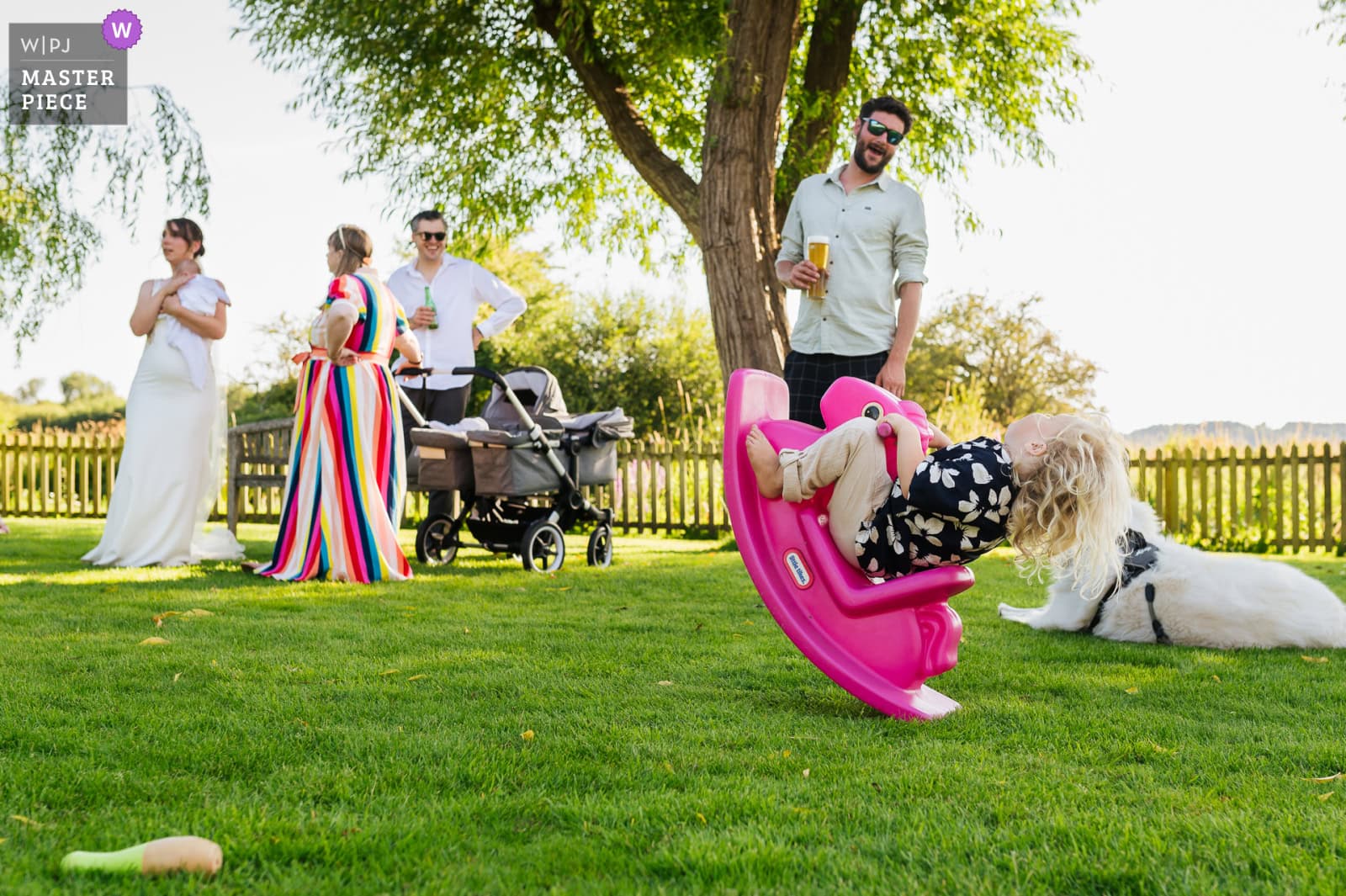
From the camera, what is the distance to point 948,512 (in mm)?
2887

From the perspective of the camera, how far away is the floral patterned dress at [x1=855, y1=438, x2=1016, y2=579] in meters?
2.88

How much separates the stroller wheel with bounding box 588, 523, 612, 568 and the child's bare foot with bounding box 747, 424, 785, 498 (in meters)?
4.01

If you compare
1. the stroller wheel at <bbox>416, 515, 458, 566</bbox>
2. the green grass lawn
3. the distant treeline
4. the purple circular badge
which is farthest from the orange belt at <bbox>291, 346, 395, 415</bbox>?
the distant treeline

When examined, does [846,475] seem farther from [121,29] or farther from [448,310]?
[121,29]

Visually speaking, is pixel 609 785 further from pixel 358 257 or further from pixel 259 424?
pixel 259 424

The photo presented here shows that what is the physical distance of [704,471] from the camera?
12.6 meters

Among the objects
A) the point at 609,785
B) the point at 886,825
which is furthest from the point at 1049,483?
the point at 609,785

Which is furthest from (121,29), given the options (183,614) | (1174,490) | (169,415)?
(1174,490)

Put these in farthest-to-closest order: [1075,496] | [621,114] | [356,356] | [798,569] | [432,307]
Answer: [621,114] → [432,307] → [356,356] → [798,569] → [1075,496]

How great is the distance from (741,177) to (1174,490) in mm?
6074

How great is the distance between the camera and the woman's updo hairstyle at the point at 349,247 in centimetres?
577

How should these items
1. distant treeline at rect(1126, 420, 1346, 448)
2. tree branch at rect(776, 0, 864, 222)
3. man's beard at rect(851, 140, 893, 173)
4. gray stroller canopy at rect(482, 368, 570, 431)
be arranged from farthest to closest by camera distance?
distant treeline at rect(1126, 420, 1346, 448)
tree branch at rect(776, 0, 864, 222)
gray stroller canopy at rect(482, 368, 570, 431)
man's beard at rect(851, 140, 893, 173)

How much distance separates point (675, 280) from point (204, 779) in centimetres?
1084

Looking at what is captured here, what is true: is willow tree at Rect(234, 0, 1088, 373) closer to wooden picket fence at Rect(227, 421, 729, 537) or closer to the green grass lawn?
wooden picket fence at Rect(227, 421, 729, 537)
